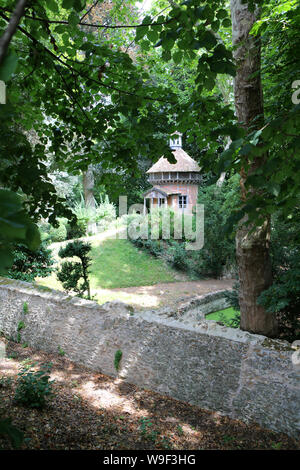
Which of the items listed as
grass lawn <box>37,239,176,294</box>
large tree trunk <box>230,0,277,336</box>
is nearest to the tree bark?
large tree trunk <box>230,0,277,336</box>

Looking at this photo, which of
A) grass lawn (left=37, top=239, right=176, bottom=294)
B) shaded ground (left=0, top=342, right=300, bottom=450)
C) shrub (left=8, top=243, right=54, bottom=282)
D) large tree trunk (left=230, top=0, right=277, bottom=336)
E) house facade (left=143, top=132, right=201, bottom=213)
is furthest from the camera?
house facade (left=143, top=132, right=201, bottom=213)

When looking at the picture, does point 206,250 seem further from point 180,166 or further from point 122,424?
point 122,424

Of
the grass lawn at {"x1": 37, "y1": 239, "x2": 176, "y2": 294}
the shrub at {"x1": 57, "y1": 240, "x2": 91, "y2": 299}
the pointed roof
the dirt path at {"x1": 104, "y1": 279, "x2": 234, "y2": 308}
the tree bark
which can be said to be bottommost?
the dirt path at {"x1": 104, "y1": 279, "x2": 234, "y2": 308}

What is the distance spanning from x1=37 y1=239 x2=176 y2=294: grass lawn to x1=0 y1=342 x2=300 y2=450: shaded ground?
310 inches

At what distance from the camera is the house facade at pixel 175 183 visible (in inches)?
885

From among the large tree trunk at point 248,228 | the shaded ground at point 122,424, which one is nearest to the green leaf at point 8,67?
the shaded ground at point 122,424

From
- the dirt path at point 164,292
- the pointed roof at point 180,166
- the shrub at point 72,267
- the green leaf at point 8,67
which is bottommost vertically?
the dirt path at point 164,292

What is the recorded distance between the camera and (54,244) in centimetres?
1703

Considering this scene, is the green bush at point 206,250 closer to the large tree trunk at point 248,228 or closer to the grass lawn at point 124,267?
the grass lawn at point 124,267

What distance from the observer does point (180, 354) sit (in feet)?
14.9

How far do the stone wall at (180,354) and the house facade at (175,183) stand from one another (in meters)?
16.8

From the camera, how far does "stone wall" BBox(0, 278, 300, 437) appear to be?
3.79 m

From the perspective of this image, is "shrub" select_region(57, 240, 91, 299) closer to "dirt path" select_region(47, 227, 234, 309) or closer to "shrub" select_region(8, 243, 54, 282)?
"shrub" select_region(8, 243, 54, 282)

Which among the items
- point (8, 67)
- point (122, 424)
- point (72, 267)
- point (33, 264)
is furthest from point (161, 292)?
point (8, 67)
